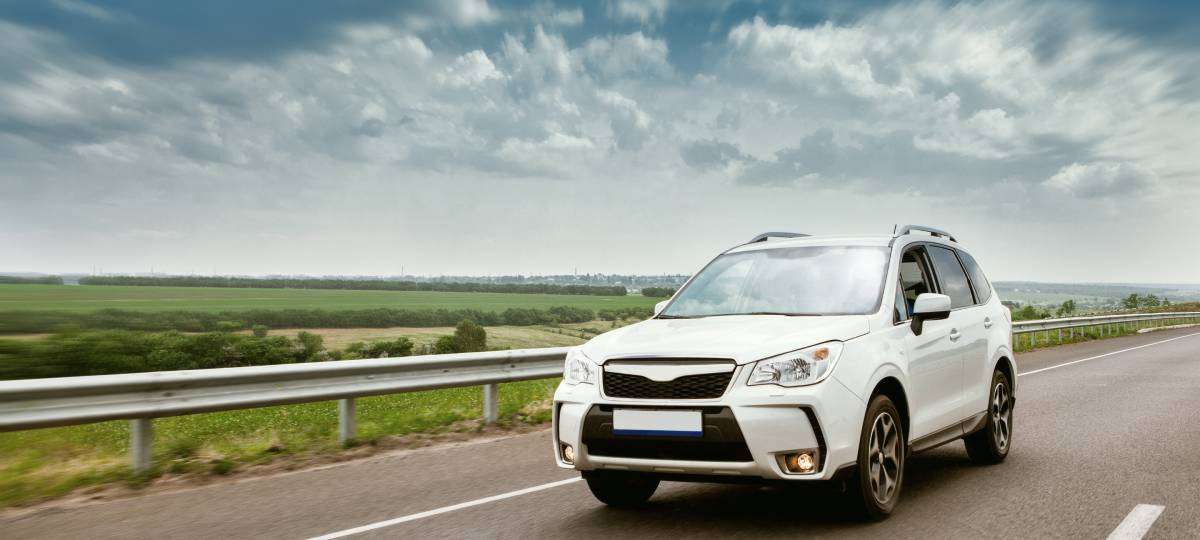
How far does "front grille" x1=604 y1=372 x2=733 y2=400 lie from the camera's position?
487 cm

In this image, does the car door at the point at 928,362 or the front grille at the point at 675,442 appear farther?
the car door at the point at 928,362

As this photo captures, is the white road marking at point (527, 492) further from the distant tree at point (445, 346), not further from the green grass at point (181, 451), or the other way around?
the distant tree at point (445, 346)

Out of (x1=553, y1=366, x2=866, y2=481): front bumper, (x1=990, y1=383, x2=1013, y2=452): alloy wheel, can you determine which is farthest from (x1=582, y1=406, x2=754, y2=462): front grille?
(x1=990, y1=383, x2=1013, y2=452): alloy wheel

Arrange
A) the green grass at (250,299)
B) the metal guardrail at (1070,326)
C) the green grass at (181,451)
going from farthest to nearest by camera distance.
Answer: the green grass at (250,299)
the metal guardrail at (1070,326)
the green grass at (181,451)

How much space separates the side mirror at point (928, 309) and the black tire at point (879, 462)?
2.06 ft

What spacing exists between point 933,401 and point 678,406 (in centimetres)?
224

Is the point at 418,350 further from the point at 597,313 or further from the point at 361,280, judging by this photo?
the point at 361,280

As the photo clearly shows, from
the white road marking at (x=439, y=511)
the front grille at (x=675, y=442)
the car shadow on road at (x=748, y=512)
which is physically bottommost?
the white road marking at (x=439, y=511)

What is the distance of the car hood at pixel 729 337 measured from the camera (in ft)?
16.2

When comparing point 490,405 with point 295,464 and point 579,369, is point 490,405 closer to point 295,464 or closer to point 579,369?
point 295,464

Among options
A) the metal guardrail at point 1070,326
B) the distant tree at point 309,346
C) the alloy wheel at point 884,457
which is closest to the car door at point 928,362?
the alloy wheel at point 884,457

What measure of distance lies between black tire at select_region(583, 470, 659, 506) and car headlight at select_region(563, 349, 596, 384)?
64 centimetres

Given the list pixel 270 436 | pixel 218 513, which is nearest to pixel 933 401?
pixel 218 513

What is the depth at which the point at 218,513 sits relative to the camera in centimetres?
618
